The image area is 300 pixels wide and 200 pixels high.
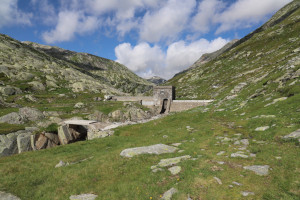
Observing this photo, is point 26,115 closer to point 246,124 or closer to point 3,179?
point 3,179

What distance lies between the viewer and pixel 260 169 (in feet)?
36.2

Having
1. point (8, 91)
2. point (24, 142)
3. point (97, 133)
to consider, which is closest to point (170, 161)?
point (97, 133)

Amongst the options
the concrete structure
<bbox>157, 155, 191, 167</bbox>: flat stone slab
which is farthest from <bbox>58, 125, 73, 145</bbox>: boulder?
the concrete structure

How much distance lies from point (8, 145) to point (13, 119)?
1491 centimetres

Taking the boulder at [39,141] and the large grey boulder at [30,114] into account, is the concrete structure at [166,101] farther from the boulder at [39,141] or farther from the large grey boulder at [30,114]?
the boulder at [39,141]

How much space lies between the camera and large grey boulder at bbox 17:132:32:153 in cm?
2478

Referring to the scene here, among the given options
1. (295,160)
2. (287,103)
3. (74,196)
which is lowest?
(74,196)

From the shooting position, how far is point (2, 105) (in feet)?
169

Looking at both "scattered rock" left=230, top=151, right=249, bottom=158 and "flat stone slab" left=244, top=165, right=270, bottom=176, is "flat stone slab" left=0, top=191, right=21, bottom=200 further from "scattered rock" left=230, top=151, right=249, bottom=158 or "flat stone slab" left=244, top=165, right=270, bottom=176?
"scattered rock" left=230, top=151, right=249, bottom=158

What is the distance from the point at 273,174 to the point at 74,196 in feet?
42.1

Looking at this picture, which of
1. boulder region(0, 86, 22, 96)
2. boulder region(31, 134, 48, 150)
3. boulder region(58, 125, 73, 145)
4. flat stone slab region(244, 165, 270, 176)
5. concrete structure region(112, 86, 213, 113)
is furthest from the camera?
boulder region(0, 86, 22, 96)

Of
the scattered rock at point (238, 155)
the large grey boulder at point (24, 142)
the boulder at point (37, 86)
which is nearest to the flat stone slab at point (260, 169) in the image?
the scattered rock at point (238, 155)

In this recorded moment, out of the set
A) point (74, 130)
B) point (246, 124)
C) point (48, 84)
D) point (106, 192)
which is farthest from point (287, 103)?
point (48, 84)

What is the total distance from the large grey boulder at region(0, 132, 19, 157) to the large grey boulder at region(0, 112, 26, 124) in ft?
39.4
